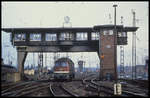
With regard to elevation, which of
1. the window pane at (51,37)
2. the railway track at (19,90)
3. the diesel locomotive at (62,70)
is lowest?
the railway track at (19,90)

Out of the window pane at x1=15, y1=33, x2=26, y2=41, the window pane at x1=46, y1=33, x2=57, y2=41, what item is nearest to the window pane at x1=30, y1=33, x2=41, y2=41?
the window pane at x1=15, y1=33, x2=26, y2=41

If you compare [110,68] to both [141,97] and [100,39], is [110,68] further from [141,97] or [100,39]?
[141,97]

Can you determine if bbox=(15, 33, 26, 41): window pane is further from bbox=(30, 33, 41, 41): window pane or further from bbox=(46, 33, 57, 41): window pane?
bbox=(46, 33, 57, 41): window pane

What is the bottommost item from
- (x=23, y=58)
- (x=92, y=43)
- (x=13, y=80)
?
(x=13, y=80)

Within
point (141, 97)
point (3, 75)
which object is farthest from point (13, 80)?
point (141, 97)

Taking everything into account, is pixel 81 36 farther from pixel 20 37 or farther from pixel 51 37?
pixel 20 37

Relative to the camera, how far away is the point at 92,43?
42.4 metres

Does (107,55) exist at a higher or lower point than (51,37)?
lower

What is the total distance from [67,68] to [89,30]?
10.9m

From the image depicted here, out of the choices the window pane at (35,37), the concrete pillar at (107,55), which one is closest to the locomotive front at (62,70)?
the concrete pillar at (107,55)

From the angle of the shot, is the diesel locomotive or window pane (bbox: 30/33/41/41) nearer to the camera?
the diesel locomotive

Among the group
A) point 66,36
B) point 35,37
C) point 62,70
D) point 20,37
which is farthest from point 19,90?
point 20,37

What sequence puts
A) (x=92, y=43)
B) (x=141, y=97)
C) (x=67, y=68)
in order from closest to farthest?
1. (x=141, y=97)
2. (x=67, y=68)
3. (x=92, y=43)

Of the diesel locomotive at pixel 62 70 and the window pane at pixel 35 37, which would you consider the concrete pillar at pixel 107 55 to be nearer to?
the diesel locomotive at pixel 62 70
